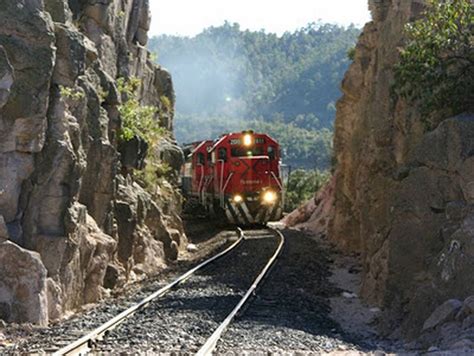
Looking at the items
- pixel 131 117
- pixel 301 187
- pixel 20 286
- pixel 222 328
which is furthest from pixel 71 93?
pixel 301 187

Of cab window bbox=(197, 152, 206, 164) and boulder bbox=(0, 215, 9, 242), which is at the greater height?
cab window bbox=(197, 152, 206, 164)

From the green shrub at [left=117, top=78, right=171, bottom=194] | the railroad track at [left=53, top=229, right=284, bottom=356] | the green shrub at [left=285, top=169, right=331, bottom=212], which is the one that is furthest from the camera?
the green shrub at [left=285, top=169, right=331, bottom=212]

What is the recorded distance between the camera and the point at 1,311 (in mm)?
10336

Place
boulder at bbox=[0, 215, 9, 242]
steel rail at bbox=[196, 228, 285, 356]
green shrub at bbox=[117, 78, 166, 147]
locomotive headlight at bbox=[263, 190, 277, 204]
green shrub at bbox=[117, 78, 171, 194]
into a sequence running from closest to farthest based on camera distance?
steel rail at bbox=[196, 228, 285, 356], boulder at bbox=[0, 215, 9, 242], green shrub at bbox=[117, 78, 166, 147], green shrub at bbox=[117, 78, 171, 194], locomotive headlight at bbox=[263, 190, 277, 204]

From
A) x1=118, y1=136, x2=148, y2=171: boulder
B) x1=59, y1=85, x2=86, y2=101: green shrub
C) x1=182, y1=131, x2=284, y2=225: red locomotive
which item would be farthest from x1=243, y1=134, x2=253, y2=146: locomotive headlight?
x1=59, y1=85, x2=86, y2=101: green shrub

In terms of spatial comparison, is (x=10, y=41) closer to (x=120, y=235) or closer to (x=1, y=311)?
(x=1, y=311)

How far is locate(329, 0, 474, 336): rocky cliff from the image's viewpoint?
35.9 ft

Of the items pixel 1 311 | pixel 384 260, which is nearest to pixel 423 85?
pixel 384 260

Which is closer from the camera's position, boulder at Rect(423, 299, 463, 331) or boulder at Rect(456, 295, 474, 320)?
boulder at Rect(456, 295, 474, 320)

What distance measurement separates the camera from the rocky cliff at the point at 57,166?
1085cm

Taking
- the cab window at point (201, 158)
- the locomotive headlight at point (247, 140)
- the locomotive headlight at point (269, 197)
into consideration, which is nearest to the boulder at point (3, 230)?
the locomotive headlight at point (247, 140)

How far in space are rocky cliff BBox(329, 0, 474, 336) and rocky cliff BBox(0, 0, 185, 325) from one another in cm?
546

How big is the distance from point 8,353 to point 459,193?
7264 mm

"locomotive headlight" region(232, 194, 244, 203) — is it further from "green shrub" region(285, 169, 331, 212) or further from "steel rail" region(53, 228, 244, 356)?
"green shrub" region(285, 169, 331, 212)
